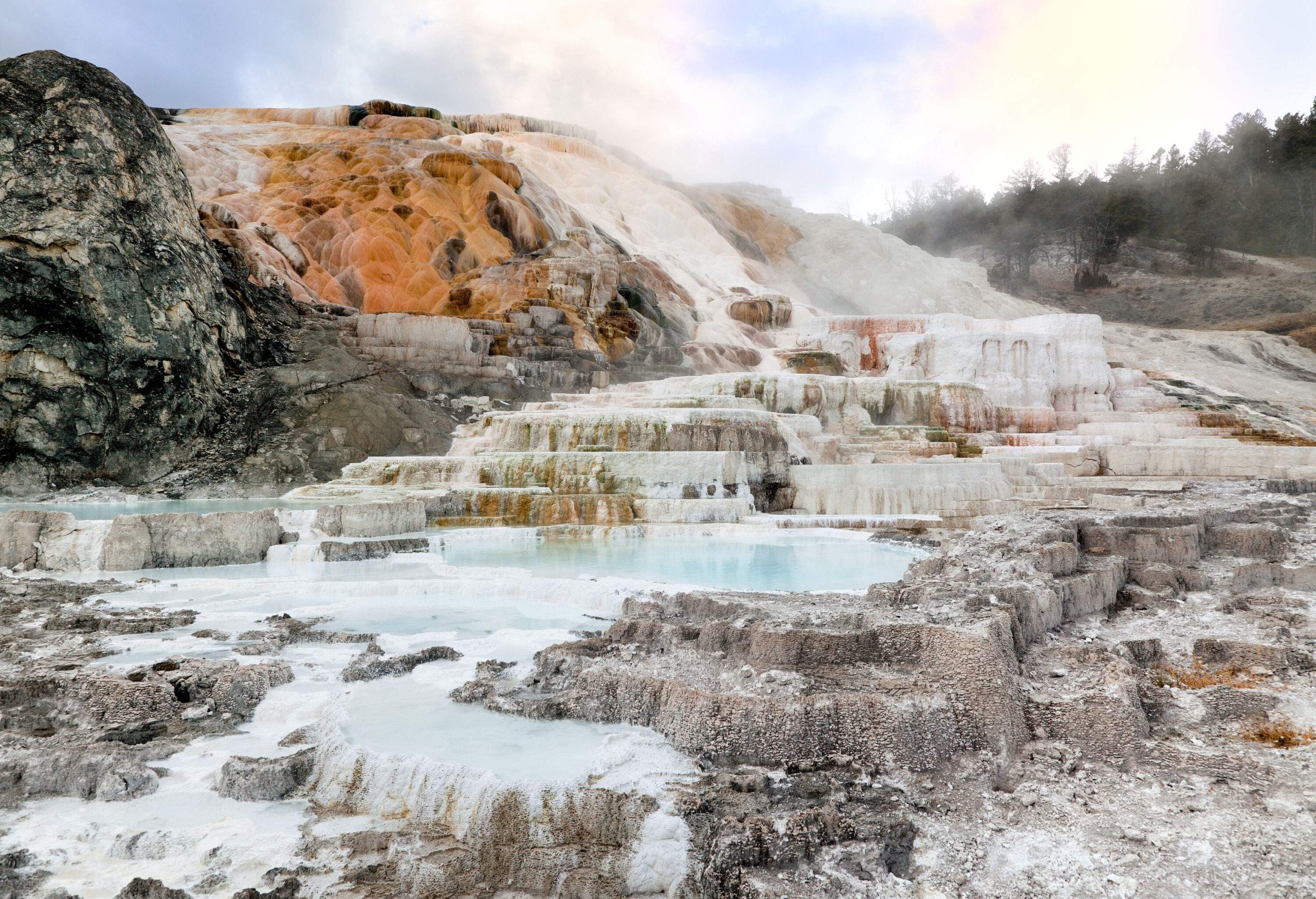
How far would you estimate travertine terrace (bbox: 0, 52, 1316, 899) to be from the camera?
2.24 m

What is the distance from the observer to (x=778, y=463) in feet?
36.3

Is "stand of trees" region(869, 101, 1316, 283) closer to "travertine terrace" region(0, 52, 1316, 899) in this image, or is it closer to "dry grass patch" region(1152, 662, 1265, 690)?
"travertine terrace" region(0, 52, 1316, 899)

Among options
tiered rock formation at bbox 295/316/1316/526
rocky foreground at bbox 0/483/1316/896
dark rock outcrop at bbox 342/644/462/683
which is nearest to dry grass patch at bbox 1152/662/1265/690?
rocky foreground at bbox 0/483/1316/896

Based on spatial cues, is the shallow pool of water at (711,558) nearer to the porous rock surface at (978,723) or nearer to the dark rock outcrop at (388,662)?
the porous rock surface at (978,723)

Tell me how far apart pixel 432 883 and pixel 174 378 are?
1341cm

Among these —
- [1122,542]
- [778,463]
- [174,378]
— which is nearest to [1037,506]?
[778,463]

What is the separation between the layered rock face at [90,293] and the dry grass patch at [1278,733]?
46.7ft

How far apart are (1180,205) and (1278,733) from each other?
35700 millimetres

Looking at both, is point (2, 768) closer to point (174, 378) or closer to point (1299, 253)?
point (174, 378)

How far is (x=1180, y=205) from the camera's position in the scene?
31.2m

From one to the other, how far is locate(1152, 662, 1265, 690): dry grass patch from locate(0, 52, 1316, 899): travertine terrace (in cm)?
3

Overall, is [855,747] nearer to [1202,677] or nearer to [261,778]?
[1202,677]

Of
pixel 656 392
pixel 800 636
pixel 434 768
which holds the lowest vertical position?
pixel 434 768

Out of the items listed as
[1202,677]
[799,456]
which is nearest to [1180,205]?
[799,456]
